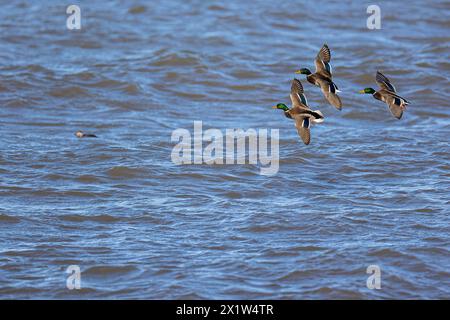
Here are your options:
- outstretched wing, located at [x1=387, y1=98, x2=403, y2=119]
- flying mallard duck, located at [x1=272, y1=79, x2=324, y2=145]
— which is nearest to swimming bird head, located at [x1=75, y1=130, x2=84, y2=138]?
flying mallard duck, located at [x1=272, y1=79, x2=324, y2=145]

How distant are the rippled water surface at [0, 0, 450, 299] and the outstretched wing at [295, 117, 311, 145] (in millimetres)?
840

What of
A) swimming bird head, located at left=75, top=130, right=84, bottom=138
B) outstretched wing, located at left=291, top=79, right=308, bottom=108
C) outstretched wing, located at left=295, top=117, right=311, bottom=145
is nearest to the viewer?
outstretched wing, located at left=295, top=117, right=311, bottom=145

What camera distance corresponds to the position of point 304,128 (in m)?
9.20

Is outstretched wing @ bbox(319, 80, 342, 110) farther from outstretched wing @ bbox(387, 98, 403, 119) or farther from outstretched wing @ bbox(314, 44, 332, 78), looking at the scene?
outstretched wing @ bbox(387, 98, 403, 119)

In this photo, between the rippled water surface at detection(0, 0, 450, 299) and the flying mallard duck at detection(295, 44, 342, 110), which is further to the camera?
the flying mallard duck at detection(295, 44, 342, 110)

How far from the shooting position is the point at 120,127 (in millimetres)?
12352

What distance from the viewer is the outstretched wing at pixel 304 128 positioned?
9039 mm

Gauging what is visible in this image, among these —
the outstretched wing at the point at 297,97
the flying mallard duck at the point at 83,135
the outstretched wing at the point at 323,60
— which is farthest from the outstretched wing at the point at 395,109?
the flying mallard duck at the point at 83,135

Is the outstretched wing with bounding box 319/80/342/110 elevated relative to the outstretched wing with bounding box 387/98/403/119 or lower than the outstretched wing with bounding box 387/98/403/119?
elevated

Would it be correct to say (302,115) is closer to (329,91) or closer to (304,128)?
(304,128)

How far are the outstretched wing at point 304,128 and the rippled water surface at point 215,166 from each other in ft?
2.76

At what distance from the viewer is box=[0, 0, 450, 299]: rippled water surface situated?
27.2 feet

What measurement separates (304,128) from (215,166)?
2.05 metres

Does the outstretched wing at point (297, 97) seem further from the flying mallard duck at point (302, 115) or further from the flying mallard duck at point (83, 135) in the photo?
the flying mallard duck at point (83, 135)
